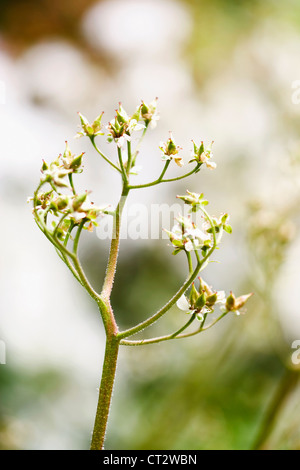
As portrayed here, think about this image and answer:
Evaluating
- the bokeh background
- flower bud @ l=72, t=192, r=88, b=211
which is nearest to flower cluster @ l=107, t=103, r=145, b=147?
flower bud @ l=72, t=192, r=88, b=211

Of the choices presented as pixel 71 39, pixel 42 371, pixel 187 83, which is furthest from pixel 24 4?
pixel 42 371

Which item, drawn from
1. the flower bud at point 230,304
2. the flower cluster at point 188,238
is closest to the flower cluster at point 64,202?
the flower cluster at point 188,238

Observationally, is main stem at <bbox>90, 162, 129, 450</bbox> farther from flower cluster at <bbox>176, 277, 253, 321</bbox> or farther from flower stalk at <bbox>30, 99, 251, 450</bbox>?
flower cluster at <bbox>176, 277, 253, 321</bbox>

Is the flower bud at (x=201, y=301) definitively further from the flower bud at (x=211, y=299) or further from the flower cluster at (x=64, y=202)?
the flower cluster at (x=64, y=202)

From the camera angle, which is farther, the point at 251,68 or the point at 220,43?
the point at 220,43

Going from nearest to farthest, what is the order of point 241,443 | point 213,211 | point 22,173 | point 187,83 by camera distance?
point 241,443
point 213,211
point 22,173
point 187,83
